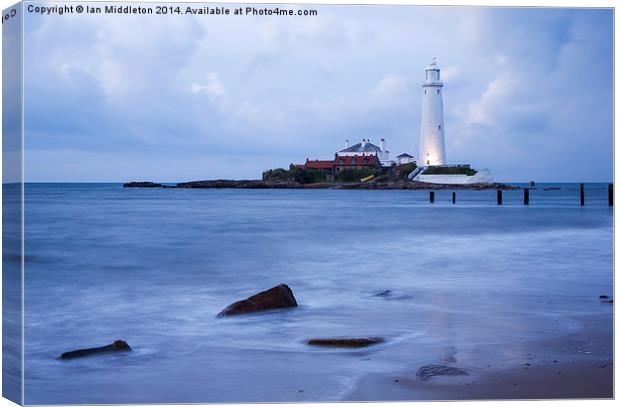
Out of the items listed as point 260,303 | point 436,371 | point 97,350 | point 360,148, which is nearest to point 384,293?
point 360,148

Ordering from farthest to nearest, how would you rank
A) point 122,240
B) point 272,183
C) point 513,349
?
point 122,240 < point 272,183 < point 513,349

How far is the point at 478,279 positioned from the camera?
21.5ft

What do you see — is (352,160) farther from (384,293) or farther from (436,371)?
(436,371)

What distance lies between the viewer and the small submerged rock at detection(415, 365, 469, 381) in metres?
4.20

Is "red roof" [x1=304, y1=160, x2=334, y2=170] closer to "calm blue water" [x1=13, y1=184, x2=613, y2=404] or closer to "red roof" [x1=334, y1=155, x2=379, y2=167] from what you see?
"red roof" [x1=334, y1=155, x2=379, y2=167]

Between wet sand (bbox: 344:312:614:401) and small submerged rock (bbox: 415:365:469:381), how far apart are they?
0.03 metres

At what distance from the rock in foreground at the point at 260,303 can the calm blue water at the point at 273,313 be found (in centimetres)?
9

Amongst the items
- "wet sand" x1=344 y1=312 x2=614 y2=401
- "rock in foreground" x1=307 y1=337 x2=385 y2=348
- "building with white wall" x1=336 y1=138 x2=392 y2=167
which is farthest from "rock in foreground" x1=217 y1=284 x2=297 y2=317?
"wet sand" x1=344 y1=312 x2=614 y2=401

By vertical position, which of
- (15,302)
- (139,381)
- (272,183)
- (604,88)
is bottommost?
(139,381)

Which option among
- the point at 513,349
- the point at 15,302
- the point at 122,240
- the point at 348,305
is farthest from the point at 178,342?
the point at 122,240

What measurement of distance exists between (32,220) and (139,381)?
5426mm

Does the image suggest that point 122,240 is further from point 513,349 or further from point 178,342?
point 513,349

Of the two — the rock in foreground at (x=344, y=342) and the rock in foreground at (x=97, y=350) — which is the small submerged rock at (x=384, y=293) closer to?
the rock in foreground at (x=344, y=342)

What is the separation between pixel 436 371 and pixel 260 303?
144 centimetres
